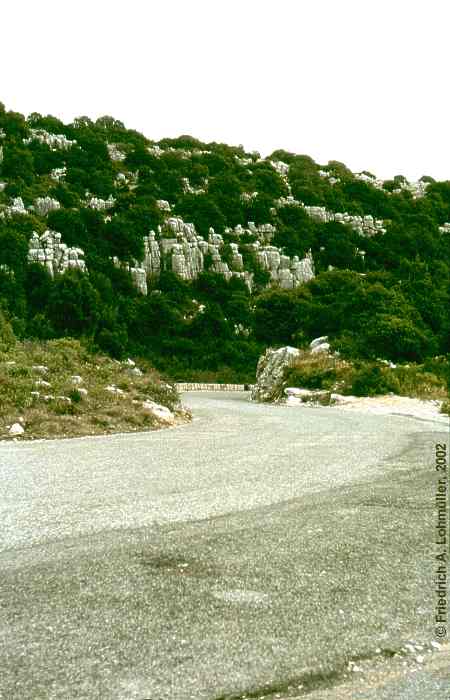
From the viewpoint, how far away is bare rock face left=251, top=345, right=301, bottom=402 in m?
32.2

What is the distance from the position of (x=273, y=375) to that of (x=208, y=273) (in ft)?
101

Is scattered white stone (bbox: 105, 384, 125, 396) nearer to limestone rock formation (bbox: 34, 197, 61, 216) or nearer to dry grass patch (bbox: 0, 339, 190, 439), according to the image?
dry grass patch (bbox: 0, 339, 190, 439)

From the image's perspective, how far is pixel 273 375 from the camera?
3341 cm

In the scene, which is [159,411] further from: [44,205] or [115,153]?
[115,153]

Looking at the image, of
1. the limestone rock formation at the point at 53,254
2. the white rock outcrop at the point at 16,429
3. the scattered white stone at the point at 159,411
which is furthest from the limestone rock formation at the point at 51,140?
the white rock outcrop at the point at 16,429

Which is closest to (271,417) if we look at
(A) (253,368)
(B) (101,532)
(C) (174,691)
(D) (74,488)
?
(D) (74,488)

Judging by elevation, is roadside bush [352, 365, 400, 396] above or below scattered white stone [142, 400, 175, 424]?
above

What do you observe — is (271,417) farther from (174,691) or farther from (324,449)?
(174,691)

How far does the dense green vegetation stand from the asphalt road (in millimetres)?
16933

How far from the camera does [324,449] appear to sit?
10680mm

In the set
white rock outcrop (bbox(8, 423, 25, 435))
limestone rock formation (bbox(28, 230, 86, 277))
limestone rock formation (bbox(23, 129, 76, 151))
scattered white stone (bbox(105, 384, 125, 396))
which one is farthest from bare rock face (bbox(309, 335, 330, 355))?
limestone rock formation (bbox(23, 129, 76, 151))

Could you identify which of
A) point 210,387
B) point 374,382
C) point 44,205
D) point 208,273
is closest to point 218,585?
point 374,382

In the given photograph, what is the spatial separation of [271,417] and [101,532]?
13029 mm

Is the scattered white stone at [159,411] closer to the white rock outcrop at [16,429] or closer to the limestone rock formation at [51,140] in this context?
the white rock outcrop at [16,429]
